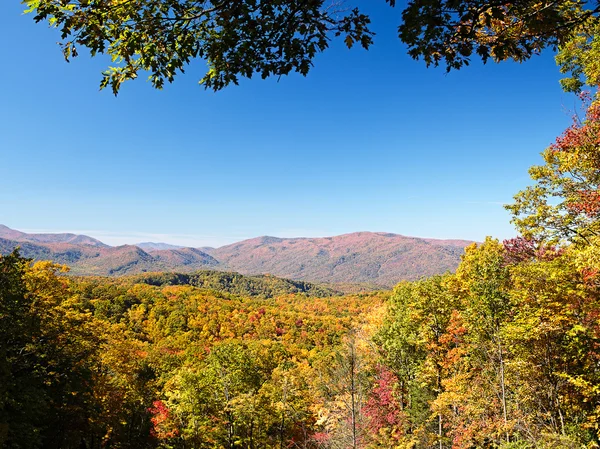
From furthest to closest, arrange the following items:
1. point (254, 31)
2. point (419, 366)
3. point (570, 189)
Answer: point (419, 366) → point (570, 189) → point (254, 31)

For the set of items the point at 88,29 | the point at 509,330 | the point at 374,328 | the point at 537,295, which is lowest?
the point at 374,328

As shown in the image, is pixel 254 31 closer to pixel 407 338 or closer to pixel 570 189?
pixel 570 189

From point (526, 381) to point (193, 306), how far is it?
91.6m

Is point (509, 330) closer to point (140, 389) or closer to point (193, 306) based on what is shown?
point (140, 389)

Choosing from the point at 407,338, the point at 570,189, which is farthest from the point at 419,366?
the point at 570,189

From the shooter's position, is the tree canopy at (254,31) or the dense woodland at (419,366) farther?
the dense woodland at (419,366)

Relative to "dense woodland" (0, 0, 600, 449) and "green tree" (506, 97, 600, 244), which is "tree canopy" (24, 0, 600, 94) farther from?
"green tree" (506, 97, 600, 244)

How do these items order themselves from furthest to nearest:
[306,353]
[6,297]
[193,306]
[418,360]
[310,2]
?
[193,306] < [306,353] < [418,360] < [6,297] < [310,2]

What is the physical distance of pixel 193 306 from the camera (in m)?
94.4

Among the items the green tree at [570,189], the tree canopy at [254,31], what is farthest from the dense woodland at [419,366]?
the tree canopy at [254,31]

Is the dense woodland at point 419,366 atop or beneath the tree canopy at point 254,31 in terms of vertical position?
beneath

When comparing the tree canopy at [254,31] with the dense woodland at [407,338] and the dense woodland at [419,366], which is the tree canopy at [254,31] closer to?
the dense woodland at [407,338]

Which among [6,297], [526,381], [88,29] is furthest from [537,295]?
A: [6,297]

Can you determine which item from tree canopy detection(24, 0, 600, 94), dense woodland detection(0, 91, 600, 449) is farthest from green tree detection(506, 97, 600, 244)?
tree canopy detection(24, 0, 600, 94)
